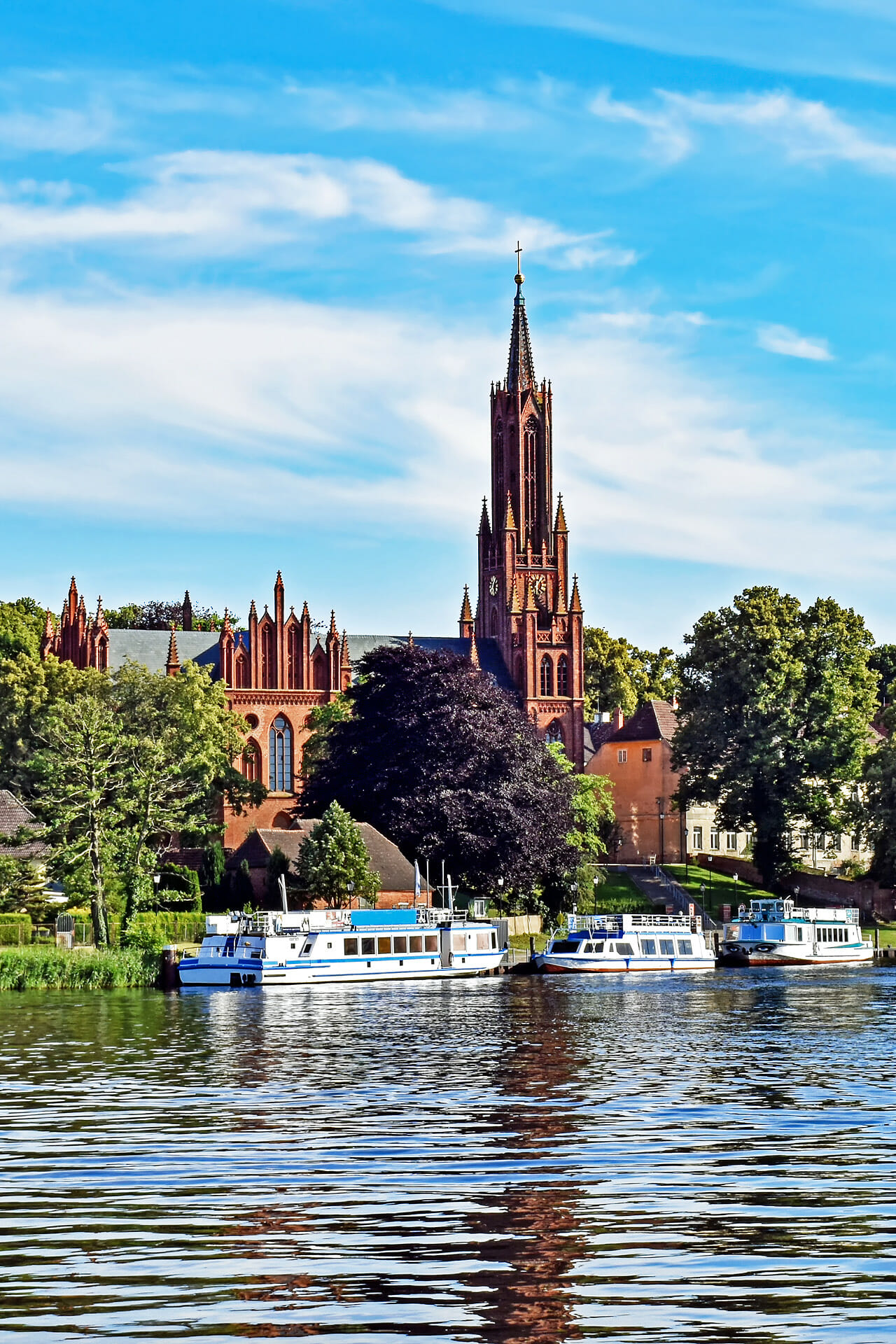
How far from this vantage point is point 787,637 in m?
110

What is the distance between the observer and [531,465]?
15550 cm

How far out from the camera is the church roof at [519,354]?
15762cm

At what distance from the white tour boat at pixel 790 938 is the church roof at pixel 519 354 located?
246ft

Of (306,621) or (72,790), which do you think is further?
(306,621)

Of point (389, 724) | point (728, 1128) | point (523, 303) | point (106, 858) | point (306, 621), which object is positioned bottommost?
point (728, 1128)

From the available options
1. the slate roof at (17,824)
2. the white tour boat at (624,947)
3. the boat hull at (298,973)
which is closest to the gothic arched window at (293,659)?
the slate roof at (17,824)

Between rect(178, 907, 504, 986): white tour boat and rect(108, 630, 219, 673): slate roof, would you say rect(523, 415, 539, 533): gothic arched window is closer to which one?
rect(108, 630, 219, 673): slate roof

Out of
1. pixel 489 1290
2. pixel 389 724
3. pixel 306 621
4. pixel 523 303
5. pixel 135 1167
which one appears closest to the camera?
pixel 489 1290

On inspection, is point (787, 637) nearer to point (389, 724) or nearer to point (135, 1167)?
point (389, 724)

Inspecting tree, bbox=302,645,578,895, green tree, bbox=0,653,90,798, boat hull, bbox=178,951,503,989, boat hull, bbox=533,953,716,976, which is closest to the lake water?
boat hull, bbox=178,951,503,989

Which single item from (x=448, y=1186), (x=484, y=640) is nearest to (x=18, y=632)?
(x=484, y=640)

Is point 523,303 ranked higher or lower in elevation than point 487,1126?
higher

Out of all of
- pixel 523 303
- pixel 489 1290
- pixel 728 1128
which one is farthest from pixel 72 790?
pixel 523 303

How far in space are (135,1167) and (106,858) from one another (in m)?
48.5
